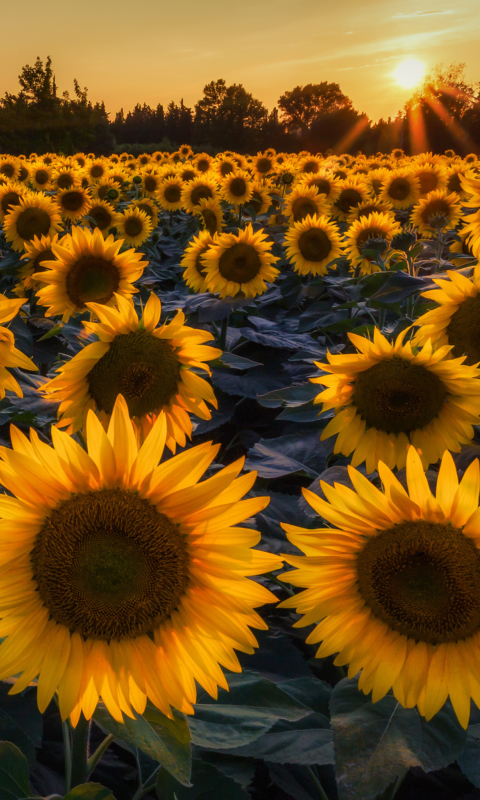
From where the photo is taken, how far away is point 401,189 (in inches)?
312

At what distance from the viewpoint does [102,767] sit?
1819 mm

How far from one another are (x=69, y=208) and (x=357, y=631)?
6228 mm

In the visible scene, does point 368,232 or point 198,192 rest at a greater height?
point 198,192

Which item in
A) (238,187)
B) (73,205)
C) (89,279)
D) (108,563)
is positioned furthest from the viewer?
(238,187)

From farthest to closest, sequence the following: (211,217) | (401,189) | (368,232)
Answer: (401,189)
(211,217)
(368,232)

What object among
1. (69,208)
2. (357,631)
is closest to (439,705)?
(357,631)

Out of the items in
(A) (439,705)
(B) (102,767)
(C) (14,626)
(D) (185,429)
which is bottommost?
(B) (102,767)

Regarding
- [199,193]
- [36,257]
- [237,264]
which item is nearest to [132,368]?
[237,264]

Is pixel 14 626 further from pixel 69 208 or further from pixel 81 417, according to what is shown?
pixel 69 208

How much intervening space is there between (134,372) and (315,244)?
3717 mm

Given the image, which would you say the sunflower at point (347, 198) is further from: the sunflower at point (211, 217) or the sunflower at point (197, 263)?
the sunflower at point (197, 263)

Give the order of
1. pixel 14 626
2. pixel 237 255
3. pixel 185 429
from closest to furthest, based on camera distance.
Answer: pixel 14 626 < pixel 185 429 < pixel 237 255

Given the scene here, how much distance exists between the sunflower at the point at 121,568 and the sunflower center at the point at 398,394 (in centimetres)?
88

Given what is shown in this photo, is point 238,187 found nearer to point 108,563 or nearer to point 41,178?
point 41,178
